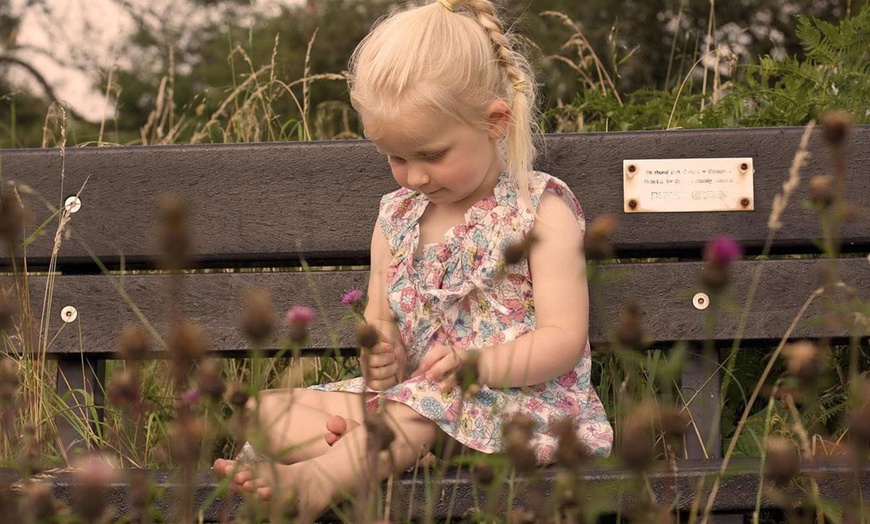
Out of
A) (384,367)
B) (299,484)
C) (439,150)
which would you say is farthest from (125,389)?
(439,150)

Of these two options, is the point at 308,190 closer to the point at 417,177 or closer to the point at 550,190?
the point at 417,177

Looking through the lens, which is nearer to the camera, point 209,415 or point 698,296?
point 698,296

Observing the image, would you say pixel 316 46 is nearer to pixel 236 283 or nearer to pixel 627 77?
pixel 627 77

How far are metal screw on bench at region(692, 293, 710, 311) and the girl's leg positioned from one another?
0.77 m

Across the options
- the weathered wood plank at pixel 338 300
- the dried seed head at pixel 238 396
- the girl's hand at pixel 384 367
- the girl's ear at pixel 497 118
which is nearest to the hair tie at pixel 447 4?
the girl's ear at pixel 497 118

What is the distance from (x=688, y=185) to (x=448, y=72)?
2.31 feet

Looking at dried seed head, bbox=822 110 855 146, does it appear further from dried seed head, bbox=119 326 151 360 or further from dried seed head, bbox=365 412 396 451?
dried seed head, bbox=119 326 151 360

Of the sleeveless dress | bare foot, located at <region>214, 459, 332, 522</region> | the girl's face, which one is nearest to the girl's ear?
the girl's face

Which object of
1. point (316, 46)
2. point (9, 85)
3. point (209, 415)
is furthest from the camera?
point (316, 46)

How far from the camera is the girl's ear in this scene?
2.65m

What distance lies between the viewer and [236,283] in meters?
2.98

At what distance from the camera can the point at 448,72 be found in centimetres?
261

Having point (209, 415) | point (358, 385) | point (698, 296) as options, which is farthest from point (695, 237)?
point (209, 415)

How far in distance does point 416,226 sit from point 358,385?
0.40 meters
